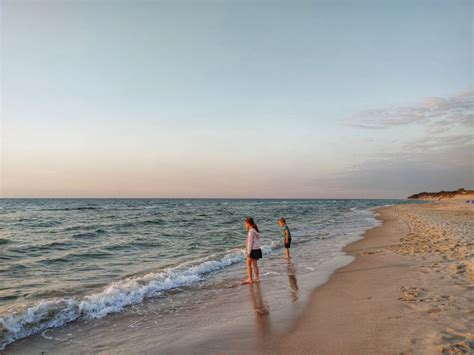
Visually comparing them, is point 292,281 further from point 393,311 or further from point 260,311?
point 393,311

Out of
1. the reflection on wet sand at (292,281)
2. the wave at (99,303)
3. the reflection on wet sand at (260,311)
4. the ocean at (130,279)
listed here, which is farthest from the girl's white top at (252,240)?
the wave at (99,303)

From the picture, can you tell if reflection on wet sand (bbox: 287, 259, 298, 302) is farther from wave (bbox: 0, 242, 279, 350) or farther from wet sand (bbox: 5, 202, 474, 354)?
wave (bbox: 0, 242, 279, 350)

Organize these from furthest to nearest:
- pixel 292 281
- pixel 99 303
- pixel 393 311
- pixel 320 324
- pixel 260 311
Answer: pixel 292 281
pixel 99 303
pixel 260 311
pixel 393 311
pixel 320 324

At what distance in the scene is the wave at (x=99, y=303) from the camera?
6.49 meters

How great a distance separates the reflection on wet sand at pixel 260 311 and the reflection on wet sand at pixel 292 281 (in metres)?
0.79

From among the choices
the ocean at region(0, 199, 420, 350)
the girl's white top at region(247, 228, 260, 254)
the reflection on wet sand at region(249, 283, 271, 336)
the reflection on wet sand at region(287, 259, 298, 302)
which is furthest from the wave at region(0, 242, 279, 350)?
the reflection on wet sand at region(287, 259, 298, 302)

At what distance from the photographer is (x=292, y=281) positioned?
9.84 metres

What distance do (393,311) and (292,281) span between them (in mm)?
3885

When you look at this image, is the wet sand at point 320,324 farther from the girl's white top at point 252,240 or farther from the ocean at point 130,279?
the girl's white top at point 252,240

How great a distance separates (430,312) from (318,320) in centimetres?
195

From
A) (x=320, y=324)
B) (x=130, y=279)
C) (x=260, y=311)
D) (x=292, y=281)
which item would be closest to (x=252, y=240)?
(x=292, y=281)

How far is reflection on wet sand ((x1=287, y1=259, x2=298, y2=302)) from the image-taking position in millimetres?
8110

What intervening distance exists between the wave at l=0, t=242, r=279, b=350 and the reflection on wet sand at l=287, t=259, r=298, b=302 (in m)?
2.83

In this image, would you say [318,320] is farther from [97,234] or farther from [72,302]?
[97,234]
